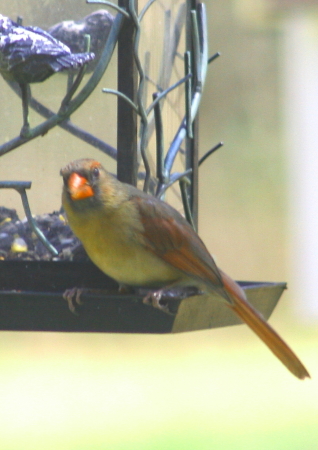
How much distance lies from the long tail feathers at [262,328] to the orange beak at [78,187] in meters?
0.44

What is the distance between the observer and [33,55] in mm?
2615

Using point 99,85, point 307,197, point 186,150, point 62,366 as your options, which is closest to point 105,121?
point 99,85

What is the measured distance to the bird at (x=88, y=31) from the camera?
273 cm

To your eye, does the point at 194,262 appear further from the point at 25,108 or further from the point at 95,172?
the point at 25,108

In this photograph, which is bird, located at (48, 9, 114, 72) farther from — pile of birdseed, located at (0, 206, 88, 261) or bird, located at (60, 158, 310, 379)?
pile of birdseed, located at (0, 206, 88, 261)

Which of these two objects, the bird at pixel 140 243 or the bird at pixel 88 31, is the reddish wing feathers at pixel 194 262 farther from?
the bird at pixel 88 31

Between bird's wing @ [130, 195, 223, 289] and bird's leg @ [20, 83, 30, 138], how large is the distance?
39 cm

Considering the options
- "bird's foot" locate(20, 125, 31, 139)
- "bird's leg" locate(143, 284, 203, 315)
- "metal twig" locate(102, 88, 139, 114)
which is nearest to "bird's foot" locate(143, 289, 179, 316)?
"bird's leg" locate(143, 284, 203, 315)

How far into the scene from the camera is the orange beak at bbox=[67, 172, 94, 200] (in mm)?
2559

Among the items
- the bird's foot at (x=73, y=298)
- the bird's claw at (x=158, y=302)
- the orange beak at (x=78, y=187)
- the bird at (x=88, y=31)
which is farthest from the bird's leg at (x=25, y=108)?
the bird's claw at (x=158, y=302)

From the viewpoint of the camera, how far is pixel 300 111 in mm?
10070

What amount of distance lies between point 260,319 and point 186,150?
704mm

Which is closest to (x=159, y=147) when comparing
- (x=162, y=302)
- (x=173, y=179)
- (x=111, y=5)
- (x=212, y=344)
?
(x=173, y=179)

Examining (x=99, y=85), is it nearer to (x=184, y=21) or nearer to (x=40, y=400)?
(x=184, y=21)
